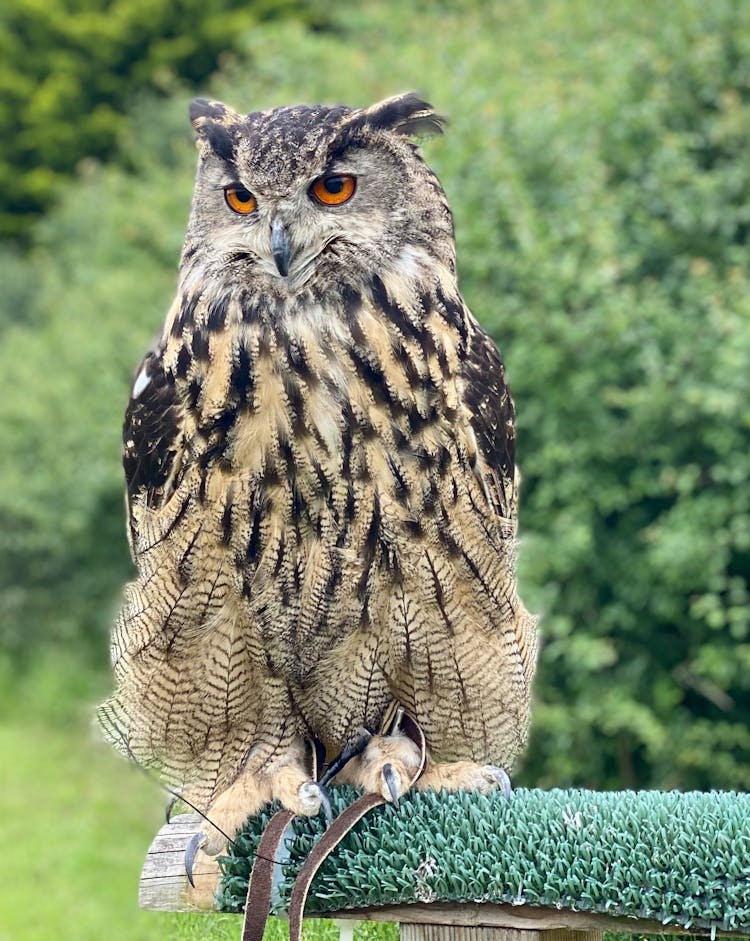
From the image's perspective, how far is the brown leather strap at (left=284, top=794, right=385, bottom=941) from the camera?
5.17 ft

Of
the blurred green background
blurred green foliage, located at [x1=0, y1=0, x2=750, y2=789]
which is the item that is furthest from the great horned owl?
blurred green foliage, located at [x1=0, y1=0, x2=750, y2=789]

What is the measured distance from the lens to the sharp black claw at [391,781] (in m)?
1.78

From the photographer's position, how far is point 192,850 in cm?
184

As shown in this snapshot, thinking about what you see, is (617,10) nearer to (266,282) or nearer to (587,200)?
(587,200)

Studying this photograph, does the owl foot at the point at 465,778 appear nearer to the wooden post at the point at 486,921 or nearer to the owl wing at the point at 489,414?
the wooden post at the point at 486,921

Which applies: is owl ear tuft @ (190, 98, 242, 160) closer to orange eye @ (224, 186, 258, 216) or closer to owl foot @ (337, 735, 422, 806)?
orange eye @ (224, 186, 258, 216)

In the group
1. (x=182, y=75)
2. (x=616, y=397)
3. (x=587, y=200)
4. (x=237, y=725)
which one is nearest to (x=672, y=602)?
(x=616, y=397)

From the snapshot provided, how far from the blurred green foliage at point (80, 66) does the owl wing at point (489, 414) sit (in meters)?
11.0

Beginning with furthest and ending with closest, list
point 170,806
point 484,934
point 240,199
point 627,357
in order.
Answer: point 627,357, point 170,806, point 240,199, point 484,934

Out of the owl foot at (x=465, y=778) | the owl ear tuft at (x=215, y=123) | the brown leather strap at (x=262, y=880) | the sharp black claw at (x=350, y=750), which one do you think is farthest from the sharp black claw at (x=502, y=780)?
the owl ear tuft at (x=215, y=123)

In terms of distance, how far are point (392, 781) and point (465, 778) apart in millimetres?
145

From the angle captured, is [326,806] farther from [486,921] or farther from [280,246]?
[280,246]

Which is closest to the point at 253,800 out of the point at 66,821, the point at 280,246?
the point at 280,246

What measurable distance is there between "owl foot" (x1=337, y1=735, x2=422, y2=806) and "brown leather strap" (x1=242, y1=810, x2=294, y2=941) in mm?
147
